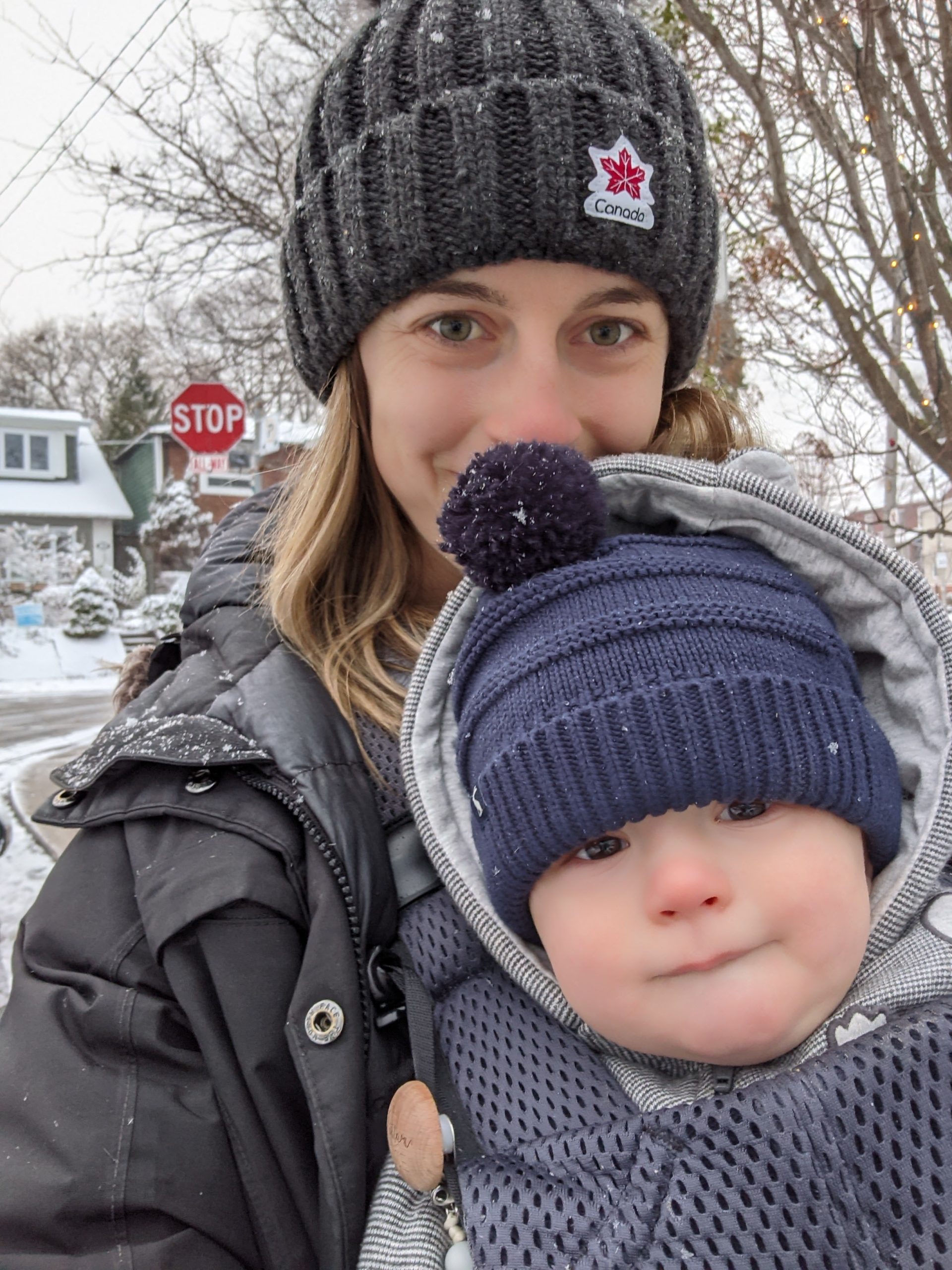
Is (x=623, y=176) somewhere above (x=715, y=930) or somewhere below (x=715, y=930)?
above

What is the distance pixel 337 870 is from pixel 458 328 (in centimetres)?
79

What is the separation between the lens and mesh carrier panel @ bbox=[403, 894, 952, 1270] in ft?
2.85

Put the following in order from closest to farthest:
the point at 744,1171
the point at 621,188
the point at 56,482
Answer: the point at 744,1171
the point at 621,188
the point at 56,482

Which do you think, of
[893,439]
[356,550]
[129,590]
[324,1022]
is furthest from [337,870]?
[129,590]

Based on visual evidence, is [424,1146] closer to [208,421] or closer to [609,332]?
[609,332]

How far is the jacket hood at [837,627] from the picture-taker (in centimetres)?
117

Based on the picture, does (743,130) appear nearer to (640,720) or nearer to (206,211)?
(640,720)

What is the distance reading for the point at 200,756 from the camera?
1.20 m

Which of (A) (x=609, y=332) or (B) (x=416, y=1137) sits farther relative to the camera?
(A) (x=609, y=332)

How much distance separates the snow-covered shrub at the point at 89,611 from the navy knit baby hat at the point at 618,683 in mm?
18140

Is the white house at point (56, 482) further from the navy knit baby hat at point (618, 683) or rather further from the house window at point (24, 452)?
the navy knit baby hat at point (618, 683)

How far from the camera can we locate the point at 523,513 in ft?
3.71

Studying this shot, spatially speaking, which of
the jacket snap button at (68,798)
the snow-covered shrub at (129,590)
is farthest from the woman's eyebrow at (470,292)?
the snow-covered shrub at (129,590)

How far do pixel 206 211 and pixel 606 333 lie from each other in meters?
10.6
